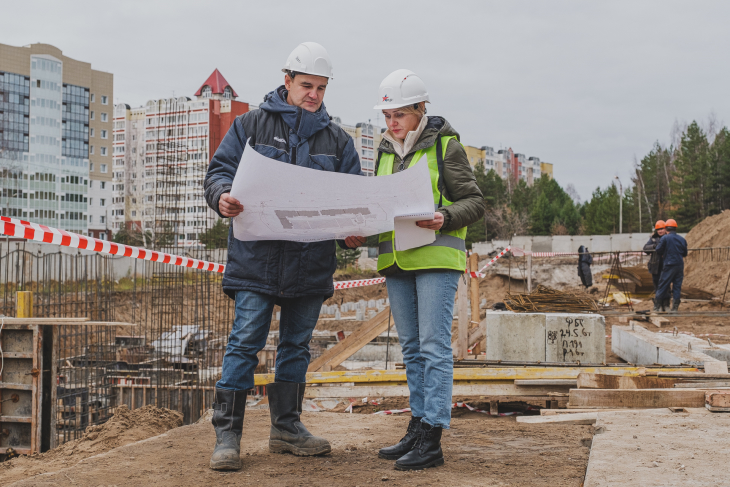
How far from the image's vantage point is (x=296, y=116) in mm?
3021

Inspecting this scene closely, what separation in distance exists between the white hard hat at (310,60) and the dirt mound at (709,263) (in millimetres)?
16864

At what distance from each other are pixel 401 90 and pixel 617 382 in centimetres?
263

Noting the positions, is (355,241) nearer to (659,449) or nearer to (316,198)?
(316,198)

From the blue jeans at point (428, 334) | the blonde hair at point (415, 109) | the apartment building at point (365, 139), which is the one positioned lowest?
the blue jeans at point (428, 334)

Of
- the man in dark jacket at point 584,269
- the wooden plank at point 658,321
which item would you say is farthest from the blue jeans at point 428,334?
the man in dark jacket at point 584,269

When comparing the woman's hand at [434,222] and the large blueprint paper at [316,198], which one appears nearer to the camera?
the large blueprint paper at [316,198]

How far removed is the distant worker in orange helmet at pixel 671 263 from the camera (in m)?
12.2

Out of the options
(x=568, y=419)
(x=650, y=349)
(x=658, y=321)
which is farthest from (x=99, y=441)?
(x=658, y=321)

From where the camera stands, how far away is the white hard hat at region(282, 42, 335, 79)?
2.98m

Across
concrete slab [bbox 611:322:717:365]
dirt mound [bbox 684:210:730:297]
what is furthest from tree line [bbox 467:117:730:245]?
concrete slab [bbox 611:322:717:365]

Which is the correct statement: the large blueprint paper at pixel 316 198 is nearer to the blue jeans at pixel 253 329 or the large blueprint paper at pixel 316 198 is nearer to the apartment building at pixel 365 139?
the blue jeans at pixel 253 329

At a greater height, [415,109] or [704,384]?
[415,109]

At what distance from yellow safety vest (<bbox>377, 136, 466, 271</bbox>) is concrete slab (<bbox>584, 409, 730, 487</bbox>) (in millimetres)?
1020

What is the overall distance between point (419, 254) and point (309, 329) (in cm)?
66
